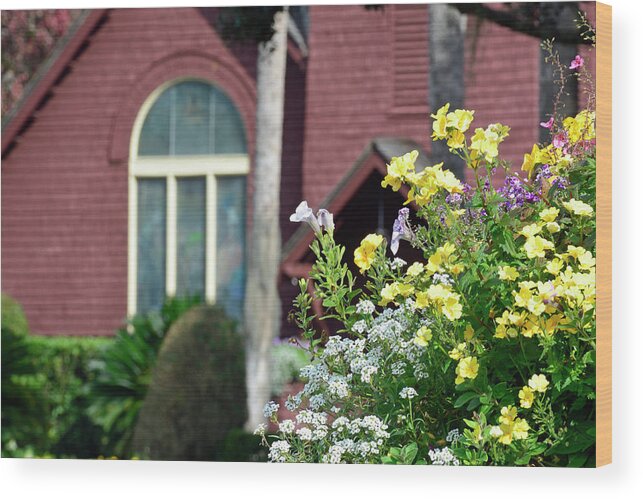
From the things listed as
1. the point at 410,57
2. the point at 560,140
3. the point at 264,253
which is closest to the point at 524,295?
the point at 560,140

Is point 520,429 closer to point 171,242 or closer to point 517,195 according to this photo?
point 517,195

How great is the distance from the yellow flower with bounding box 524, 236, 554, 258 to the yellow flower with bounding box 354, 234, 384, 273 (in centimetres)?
61

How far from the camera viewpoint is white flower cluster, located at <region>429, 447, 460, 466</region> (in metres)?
Answer: 4.32

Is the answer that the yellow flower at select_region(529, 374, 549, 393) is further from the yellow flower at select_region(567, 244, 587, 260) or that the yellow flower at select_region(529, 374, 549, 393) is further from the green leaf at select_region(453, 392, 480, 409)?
the yellow flower at select_region(567, 244, 587, 260)

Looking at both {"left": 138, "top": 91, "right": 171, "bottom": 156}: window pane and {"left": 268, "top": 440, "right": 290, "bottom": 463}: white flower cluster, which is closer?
{"left": 268, "top": 440, "right": 290, "bottom": 463}: white flower cluster

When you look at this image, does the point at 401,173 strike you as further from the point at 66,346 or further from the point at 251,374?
the point at 66,346

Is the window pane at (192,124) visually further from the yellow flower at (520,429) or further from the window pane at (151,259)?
the yellow flower at (520,429)

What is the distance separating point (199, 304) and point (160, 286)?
1.01 feet

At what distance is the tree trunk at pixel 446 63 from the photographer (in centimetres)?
548

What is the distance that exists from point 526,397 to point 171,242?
2.57 meters

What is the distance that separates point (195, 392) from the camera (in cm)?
583

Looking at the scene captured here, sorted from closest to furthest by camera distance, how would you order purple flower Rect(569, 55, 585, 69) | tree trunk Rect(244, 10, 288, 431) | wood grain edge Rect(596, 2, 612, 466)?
1. wood grain edge Rect(596, 2, 612, 466)
2. purple flower Rect(569, 55, 585, 69)
3. tree trunk Rect(244, 10, 288, 431)

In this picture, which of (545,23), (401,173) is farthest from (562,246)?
(545,23)

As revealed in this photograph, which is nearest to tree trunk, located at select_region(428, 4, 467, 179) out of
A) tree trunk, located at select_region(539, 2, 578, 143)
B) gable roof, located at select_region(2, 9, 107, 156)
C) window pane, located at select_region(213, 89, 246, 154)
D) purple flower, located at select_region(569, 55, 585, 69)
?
tree trunk, located at select_region(539, 2, 578, 143)
